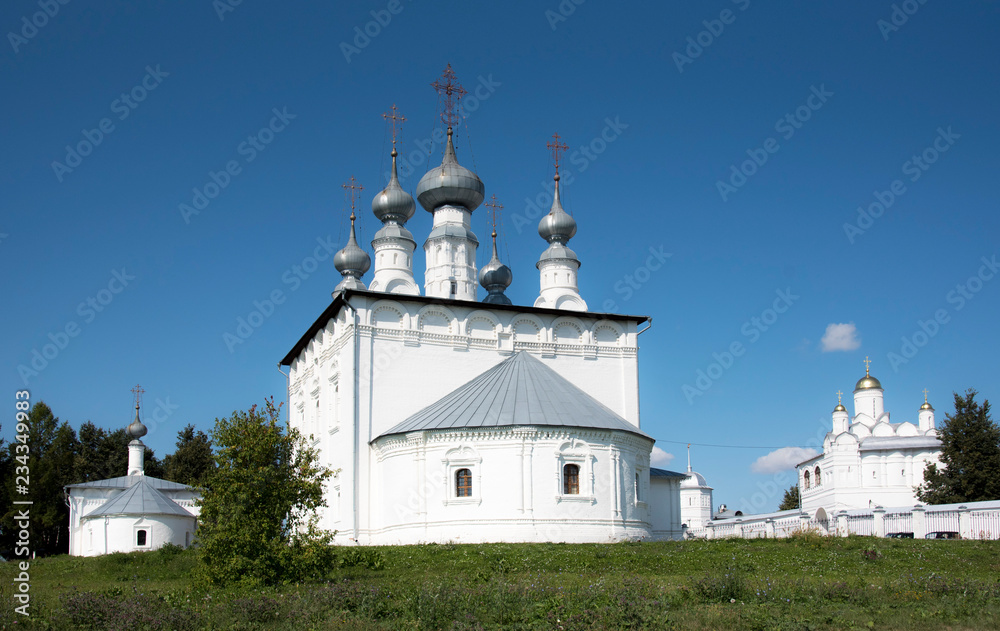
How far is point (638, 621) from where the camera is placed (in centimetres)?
988

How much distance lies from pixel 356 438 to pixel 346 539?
250 centimetres

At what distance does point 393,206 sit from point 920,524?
60.3 feet

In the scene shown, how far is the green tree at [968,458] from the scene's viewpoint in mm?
31547

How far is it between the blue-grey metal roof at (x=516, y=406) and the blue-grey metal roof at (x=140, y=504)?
38.4 ft

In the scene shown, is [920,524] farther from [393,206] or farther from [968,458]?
[393,206]

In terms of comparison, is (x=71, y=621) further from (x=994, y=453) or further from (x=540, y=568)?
(x=994, y=453)

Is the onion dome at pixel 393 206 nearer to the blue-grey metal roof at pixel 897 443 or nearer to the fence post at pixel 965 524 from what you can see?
the fence post at pixel 965 524

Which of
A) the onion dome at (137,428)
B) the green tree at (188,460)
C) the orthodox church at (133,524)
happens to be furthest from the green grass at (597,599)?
the green tree at (188,460)

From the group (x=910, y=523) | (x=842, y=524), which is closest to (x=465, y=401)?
(x=842, y=524)

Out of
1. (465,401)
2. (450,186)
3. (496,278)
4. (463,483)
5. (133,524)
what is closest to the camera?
(463,483)

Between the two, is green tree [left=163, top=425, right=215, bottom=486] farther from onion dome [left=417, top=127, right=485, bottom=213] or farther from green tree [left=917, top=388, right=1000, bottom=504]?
green tree [left=917, top=388, right=1000, bottom=504]

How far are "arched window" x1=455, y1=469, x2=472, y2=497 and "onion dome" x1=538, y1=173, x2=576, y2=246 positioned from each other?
1171 centimetres

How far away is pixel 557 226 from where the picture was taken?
31.0m

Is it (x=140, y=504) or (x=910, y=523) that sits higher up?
(x=140, y=504)
